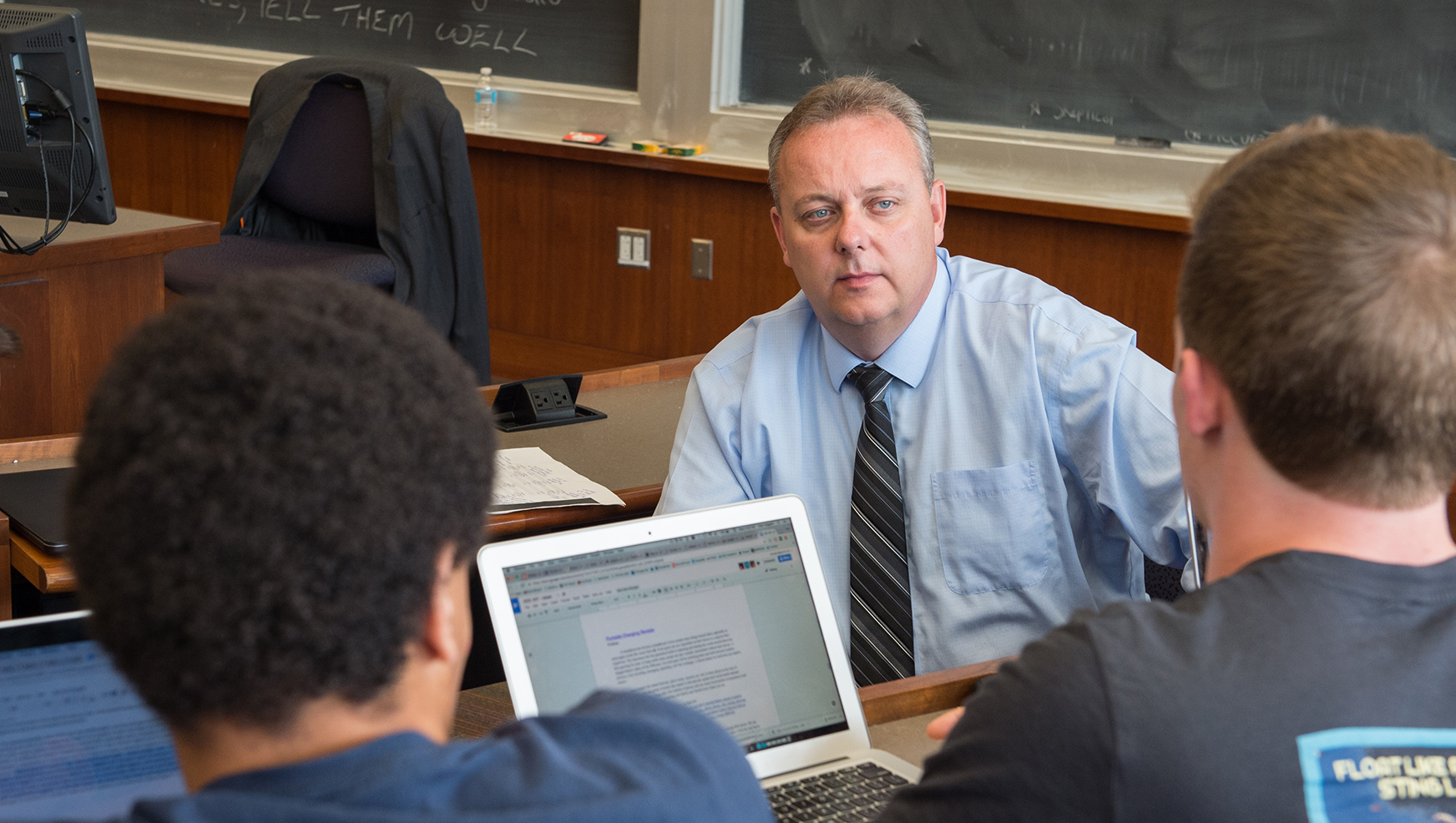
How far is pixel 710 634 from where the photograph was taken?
1128 mm

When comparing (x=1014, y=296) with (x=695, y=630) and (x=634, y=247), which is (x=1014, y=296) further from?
(x=634, y=247)

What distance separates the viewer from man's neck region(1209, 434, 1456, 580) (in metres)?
0.81

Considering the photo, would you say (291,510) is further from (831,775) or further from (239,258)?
(239,258)

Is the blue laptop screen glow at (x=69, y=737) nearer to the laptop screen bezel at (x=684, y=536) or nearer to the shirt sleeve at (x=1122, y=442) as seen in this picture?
the laptop screen bezel at (x=684, y=536)

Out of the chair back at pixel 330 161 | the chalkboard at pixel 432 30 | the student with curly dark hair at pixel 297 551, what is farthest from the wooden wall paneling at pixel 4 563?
the chalkboard at pixel 432 30

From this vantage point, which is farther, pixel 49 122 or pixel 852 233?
pixel 49 122

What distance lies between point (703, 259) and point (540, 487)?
2558 mm

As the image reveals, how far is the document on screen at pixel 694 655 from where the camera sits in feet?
3.59

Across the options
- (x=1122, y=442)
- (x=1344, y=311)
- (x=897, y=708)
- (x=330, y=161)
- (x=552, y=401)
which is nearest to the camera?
(x=1344, y=311)

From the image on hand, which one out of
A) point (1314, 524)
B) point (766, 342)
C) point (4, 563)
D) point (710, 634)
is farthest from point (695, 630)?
point (4, 563)

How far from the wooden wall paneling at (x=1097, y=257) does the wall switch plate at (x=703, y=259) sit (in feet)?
2.64

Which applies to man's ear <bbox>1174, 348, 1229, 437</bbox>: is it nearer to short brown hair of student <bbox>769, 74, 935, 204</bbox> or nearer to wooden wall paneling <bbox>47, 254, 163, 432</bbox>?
short brown hair of student <bbox>769, 74, 935, 204</bbox>

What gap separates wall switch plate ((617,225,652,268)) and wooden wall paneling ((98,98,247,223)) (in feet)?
5.59

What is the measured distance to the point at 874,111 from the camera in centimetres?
Answer: 169
